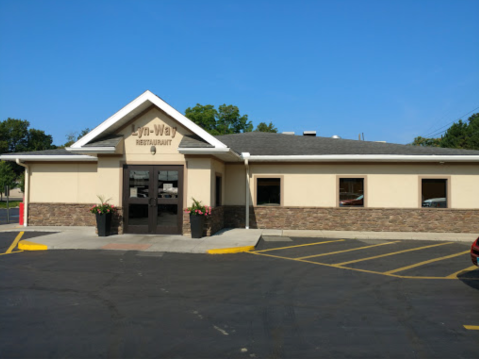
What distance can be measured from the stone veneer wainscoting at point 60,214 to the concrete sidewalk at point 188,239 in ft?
2.40

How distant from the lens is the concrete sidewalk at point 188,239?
34.7 ft

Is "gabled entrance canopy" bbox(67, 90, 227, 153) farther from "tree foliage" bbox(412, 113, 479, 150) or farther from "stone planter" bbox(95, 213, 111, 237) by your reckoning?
"tree foliage" bbox(412, 113, 479, 150)

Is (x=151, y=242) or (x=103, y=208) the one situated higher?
(x=103, y=208)

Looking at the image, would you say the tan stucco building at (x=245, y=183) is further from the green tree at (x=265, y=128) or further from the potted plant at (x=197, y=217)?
the green tree at (x=265, y=128)

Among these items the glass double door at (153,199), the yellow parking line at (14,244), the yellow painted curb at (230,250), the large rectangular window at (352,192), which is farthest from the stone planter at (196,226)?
the large rectangular window at (352,192)

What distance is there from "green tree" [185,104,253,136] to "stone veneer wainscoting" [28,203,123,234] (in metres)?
36.6

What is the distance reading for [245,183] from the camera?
15438 mm

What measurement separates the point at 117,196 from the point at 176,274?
643 centimetres

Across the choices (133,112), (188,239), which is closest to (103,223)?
(188,239)

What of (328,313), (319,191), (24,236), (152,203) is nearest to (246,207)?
(319,191)

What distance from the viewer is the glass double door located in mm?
12852

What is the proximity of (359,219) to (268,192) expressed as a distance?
4052 mm

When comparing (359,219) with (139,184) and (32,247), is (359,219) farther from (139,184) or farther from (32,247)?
(32,247)

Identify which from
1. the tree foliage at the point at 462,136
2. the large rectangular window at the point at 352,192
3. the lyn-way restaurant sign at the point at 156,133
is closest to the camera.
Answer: the lyn-way restaurant sign at the point at 156,133
